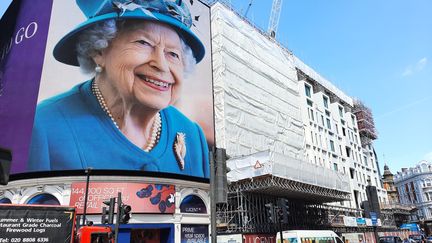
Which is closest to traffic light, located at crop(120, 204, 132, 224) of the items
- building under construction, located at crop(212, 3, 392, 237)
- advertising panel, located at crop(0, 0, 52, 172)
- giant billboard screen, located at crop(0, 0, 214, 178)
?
building under construction, located at crop(212, 3, 392, 237)

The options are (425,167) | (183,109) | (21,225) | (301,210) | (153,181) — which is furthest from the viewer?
(425,167)

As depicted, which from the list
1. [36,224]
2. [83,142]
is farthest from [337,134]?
[36,224]

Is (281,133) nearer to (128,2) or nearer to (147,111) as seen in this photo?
(147,111)

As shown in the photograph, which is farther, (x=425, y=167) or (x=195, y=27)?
(x=425, y=167)

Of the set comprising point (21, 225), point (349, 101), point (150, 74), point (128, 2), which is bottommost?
point (21, 225)

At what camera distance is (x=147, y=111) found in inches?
1122

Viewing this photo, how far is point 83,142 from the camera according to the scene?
25250 millimetres

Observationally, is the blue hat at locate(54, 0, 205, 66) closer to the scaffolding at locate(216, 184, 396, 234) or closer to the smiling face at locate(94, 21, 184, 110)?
the smiling face at locate(94, 21, 184, 110)

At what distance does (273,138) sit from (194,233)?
16.7 meters

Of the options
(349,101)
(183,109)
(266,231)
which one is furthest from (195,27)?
(349,101)

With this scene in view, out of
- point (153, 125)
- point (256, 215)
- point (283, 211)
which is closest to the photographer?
point (283, 211)

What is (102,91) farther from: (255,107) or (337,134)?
(337,134)

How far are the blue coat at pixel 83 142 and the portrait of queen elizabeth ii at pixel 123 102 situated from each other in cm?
7

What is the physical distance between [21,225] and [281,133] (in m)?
33.4
